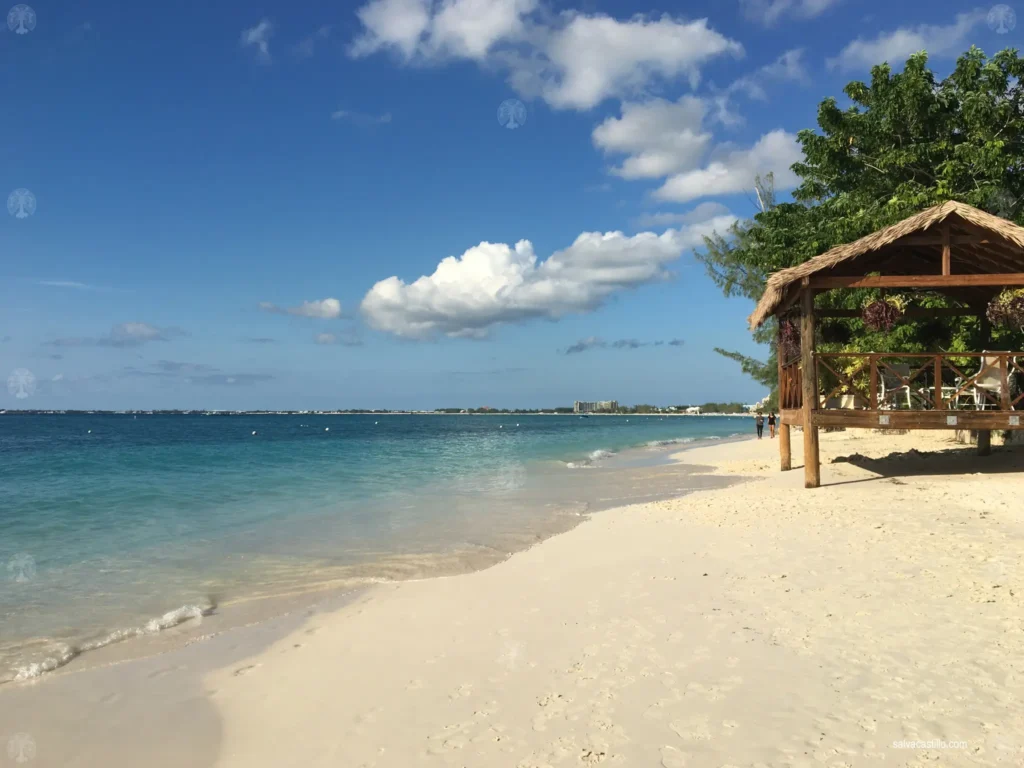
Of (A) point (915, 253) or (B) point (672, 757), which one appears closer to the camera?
(B) point (672, 757)

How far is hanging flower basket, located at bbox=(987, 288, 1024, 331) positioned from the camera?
436 inches

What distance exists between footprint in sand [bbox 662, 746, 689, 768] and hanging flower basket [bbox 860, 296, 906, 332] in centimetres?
1057

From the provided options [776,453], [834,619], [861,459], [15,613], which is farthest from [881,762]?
[776,453]

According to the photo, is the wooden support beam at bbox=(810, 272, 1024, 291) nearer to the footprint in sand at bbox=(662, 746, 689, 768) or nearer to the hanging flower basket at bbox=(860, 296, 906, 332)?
the hanging flower basket at bbox=(860, 296, 906, 332)

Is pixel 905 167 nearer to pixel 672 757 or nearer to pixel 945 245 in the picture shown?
pixel 945 245

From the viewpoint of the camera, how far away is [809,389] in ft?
38.1

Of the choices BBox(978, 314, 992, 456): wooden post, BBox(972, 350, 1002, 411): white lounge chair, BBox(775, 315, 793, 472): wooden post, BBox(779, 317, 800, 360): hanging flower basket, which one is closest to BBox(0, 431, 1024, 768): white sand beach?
BBox(972, 350, 1002, 411): white lounge chair

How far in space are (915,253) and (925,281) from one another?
104 inches

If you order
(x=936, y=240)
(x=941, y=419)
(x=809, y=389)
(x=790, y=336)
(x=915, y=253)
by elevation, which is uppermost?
(x=915, y=253)

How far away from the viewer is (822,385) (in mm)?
27922

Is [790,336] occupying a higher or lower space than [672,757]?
higher

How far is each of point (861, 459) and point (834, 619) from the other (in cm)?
1155

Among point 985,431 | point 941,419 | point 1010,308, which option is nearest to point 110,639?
point 941,419

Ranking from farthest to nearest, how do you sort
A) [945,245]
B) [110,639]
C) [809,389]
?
[809,389] → [945,245] → [110,639]
